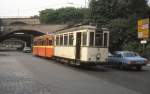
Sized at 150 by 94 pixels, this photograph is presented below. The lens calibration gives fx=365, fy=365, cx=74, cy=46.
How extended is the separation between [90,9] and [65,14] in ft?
192

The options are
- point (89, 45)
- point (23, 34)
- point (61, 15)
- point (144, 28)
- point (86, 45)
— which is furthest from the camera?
point (23, 34)

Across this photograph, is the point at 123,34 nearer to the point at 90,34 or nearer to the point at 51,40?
the point at 51,40

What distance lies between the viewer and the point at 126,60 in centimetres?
2686

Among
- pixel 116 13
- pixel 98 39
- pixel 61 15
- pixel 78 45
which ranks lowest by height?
pixel 78 45

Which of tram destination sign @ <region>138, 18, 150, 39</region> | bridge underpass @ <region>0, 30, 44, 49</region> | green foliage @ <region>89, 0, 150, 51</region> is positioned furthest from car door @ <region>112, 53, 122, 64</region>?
bridge underpass @ <region>0, 30, 44, 49</region>

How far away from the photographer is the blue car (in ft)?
87.3

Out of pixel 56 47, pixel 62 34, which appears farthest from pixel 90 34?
pixel 56 47

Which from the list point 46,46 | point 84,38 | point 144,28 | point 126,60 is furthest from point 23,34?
point 84,38

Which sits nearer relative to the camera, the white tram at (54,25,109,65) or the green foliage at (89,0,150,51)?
the white tram at (54,25,109,65)

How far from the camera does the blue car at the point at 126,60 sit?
1048 inches

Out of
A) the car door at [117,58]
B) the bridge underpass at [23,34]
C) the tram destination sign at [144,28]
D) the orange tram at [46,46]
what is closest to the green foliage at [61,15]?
the bridge underpass at [23,34]

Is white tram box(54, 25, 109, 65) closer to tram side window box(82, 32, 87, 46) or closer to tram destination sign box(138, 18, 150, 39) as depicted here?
tram side window box(82, 32, 87, 46)

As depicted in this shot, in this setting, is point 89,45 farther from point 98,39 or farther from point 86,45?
point 98,39

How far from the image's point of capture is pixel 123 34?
52094 mm
